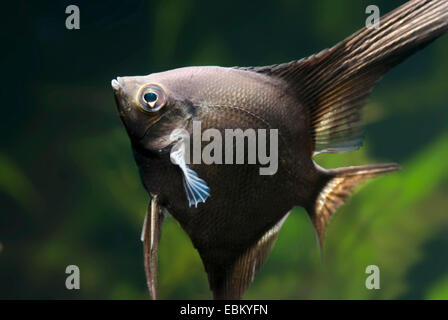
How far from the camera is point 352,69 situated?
3.43 ft

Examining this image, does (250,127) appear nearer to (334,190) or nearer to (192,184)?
(192,184)

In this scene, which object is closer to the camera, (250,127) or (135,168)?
(250,127)

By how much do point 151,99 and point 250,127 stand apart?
270mm

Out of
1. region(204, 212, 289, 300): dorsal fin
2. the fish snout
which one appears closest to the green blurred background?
region(204, 212, 289, 300): dorsal fin

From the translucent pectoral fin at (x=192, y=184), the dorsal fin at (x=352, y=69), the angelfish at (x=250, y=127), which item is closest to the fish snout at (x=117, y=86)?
the angelfish at (x=250, y=127)

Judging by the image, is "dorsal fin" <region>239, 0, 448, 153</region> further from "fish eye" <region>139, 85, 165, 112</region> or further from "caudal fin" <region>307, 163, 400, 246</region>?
"fish eye" <region>139, 85, 165, 112</region>

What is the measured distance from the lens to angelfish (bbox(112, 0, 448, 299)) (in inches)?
39.1

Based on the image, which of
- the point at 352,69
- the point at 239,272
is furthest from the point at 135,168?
the point at 352,69

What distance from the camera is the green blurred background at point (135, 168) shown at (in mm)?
2104

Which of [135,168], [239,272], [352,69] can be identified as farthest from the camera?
[135,168]

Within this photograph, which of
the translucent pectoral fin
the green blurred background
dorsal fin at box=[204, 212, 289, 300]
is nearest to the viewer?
the translucent pectoral fin

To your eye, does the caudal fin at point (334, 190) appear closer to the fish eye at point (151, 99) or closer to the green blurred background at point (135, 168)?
the fish eye at point (151, 99)

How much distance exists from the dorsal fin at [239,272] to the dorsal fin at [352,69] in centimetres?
31

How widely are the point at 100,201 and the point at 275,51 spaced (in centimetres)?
135
